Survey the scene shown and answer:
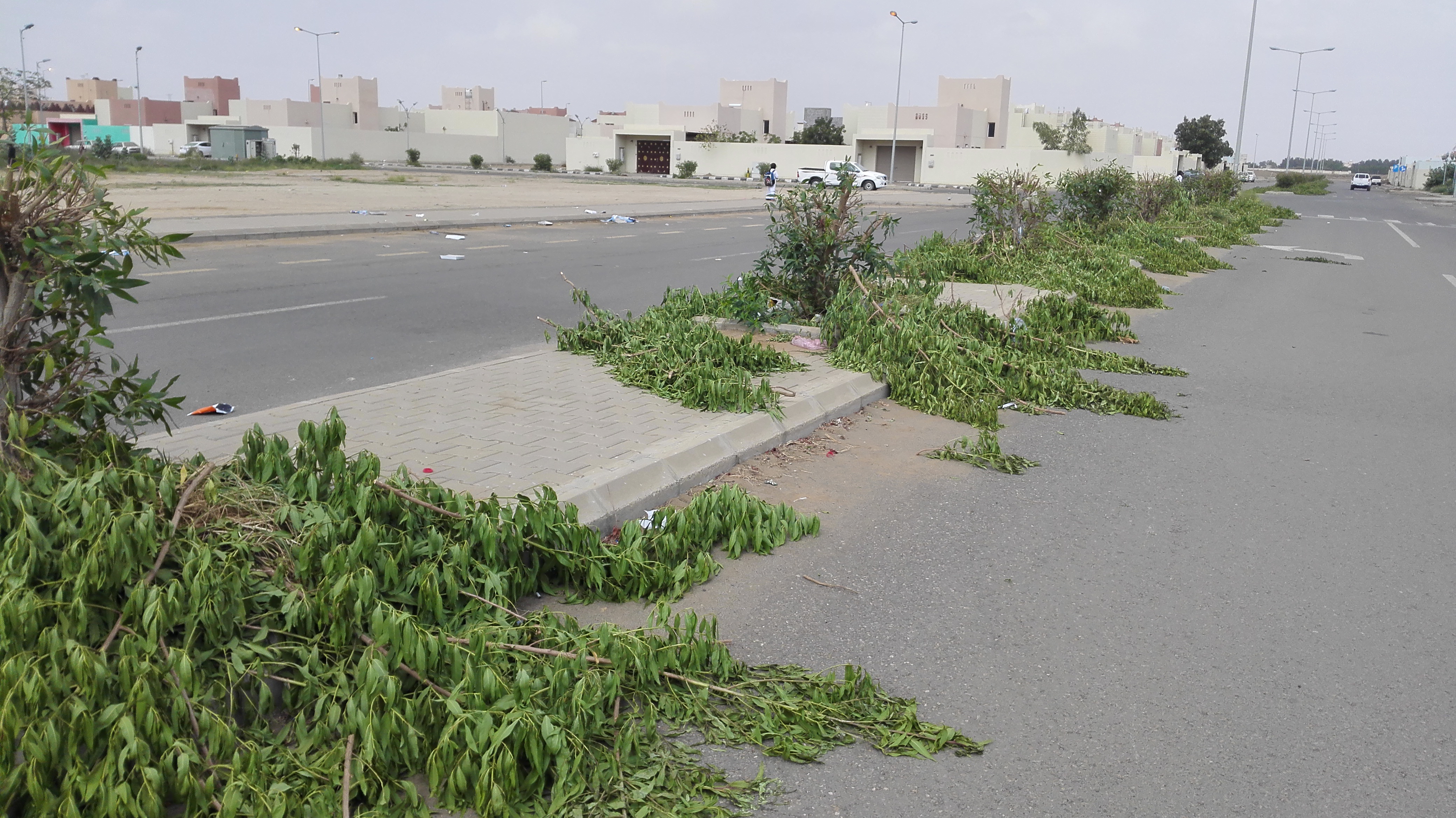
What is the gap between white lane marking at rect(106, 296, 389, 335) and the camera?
9656mm

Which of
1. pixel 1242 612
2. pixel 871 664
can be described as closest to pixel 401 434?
pixel 871 664

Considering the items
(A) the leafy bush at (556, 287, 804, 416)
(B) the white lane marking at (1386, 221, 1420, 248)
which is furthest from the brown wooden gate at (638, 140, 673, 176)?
(A) the leafy bush at (556, 287, 804, 416)

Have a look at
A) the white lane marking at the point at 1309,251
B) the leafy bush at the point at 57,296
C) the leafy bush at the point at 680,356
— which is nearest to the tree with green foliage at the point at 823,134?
the white lane marking at the point at 1309,251

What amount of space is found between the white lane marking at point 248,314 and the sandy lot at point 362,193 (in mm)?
9245

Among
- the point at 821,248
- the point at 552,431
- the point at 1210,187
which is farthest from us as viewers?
the point at 1210,187

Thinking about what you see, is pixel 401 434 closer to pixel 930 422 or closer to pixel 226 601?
pixel 226 601

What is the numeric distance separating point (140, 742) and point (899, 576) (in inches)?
119

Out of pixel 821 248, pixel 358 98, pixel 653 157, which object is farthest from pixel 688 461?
pixel 358 98

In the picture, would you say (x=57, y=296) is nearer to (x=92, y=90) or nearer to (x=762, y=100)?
(x=762, y=100)

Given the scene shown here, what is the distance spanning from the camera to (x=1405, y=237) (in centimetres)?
3169

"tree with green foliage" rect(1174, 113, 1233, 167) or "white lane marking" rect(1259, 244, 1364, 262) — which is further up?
"tree with green foliage" rect(1174, 113, 1233, 167)

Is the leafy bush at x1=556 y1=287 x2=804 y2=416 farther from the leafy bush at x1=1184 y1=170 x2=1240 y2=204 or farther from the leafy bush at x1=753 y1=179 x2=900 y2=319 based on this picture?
the leafy bush at x1=1184 y1=170 x2=1240 y2=204

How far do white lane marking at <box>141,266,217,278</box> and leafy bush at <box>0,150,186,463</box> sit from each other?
10.6 meters

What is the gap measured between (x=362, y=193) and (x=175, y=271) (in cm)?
2284
